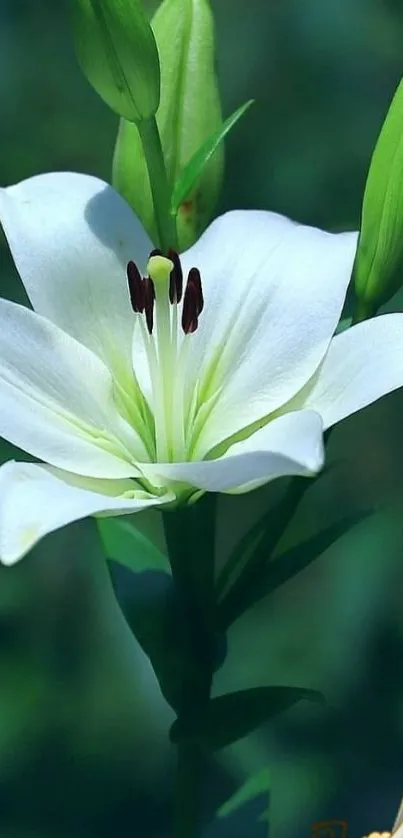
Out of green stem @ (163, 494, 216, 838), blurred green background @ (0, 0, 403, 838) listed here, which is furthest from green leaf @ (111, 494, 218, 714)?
blurred green background @ (0, 0, 403, 838)

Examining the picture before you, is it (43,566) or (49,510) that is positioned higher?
(49,510)

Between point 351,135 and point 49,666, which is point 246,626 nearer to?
point 49,666

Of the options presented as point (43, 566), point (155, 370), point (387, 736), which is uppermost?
point (155, 370)

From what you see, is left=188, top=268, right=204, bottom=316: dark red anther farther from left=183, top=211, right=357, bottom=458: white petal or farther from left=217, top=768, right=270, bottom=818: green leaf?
left=217, top=768, right=270, bottom=818: green leaf

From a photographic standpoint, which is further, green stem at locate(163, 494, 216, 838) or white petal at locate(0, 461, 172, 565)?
green stem at locate(163, 494, 216, 838)

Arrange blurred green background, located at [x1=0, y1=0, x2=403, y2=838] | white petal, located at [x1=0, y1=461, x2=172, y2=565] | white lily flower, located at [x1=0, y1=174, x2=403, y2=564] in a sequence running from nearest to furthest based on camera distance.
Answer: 1. white petal, located at [x1=0, y1=461, x2=172, y2=565]
2. white lily flower, located at [x1=0, y1=174, x2=403, y2=564]
3. blurred green background, located at [x1=0, y1=0, x2=403, y2=838]

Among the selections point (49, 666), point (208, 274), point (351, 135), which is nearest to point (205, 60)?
point (208, 274)

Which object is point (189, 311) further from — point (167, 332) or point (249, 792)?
point (249, 792)

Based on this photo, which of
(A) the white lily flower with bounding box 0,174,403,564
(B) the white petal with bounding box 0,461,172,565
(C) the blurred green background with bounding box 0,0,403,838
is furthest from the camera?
(C) the blurred green background with bounding box 0,0,403,838
